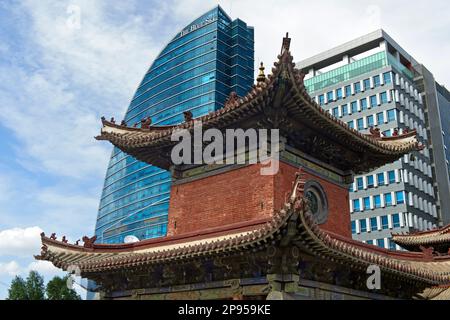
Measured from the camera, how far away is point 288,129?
1384 cm

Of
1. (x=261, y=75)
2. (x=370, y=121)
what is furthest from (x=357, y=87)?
(x=261, y=75)

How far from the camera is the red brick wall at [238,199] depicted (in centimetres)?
1355

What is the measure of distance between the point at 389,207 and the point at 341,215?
4637 centimetres

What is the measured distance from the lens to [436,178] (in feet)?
216

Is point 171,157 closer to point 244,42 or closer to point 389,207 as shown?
point 389,207

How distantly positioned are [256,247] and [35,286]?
123 ft

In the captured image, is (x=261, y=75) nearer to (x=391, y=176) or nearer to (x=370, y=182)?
(x=391, y=176)

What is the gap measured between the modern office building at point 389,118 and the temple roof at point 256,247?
144 ft

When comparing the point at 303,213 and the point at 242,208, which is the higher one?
the point at 242,208

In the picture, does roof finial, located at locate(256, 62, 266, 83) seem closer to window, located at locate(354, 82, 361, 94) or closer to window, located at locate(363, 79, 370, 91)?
window, located at locate(363, 79, 370, 91)

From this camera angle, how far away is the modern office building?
58688 mm
